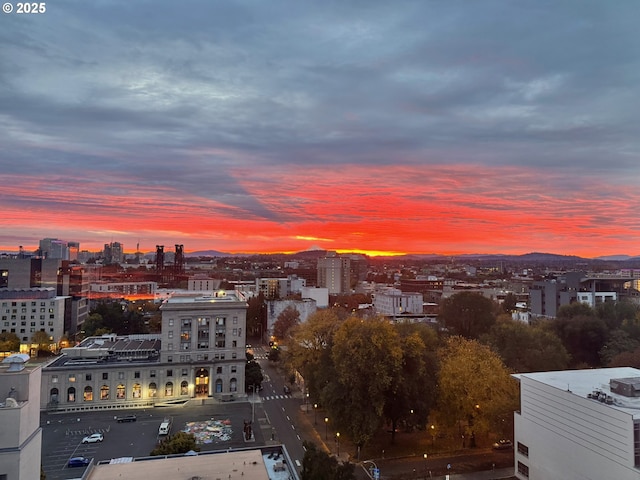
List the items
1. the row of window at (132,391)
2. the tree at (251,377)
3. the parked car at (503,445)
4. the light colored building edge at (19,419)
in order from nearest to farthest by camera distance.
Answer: the light colored building edge at (19,419), the parked car at (503,445), the row of window at (132,391), the tree at (251,377)

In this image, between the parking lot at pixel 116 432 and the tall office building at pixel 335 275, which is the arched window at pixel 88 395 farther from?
the tall office building at pixel 335 275

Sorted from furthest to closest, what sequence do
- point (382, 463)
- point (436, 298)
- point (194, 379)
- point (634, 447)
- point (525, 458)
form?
point (436, 298) < point (194, 379) < point (382, 463) < point (525, 458) < point (634, 447)

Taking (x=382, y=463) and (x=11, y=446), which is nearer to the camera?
(x=11, y=446)

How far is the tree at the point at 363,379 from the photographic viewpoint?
32.6m

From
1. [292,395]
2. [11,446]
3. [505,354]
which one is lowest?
[292,395]

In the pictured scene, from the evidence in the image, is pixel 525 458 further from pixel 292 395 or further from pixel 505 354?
pixel 292 395

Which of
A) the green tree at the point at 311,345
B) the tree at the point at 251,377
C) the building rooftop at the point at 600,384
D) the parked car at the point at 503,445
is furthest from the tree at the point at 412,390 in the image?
the tree at the point at 251,377

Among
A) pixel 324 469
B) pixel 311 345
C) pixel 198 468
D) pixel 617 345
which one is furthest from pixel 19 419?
pixel 617 345

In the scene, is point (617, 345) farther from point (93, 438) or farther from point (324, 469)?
point (93, 438)

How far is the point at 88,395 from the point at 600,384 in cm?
4617

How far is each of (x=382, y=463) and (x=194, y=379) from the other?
2590 centimetres

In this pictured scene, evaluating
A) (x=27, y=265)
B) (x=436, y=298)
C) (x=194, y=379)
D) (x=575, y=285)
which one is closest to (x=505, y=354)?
(x=194, y=379)

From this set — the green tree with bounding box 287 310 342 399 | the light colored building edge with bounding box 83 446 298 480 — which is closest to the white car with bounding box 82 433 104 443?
the green tree with bounding box 287 310 342 399

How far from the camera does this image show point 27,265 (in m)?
88.7
